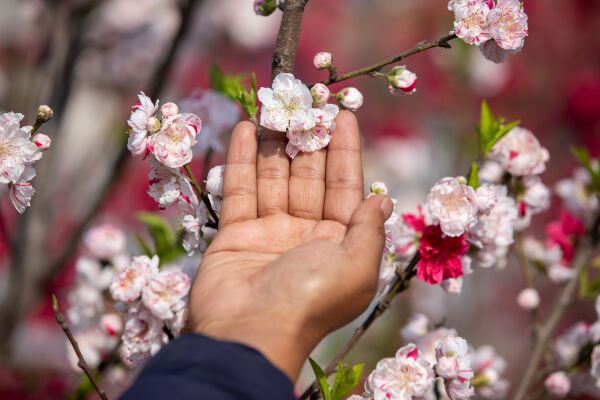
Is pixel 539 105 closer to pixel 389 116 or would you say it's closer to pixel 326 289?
pixel 389 116

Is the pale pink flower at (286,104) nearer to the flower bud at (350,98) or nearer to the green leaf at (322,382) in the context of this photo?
the flower bud at (350,98)

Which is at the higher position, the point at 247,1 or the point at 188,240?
the point at 247,1

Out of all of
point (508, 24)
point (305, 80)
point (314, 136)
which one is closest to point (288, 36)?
point (314, 136)

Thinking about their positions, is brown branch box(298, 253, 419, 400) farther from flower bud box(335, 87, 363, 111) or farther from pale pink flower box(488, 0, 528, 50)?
pale pink flower box(488, 0, 528, 50)

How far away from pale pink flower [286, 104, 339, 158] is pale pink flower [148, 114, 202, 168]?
8.3 inches

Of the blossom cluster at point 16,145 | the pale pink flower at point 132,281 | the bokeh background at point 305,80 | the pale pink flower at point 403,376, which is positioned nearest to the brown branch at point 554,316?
the pale pink flower at point 403,376

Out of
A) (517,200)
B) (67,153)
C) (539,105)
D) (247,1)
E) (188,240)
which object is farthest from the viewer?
(67,153)

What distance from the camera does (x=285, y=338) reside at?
1023 mm

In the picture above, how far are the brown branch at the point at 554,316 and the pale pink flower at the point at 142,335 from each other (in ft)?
3.15

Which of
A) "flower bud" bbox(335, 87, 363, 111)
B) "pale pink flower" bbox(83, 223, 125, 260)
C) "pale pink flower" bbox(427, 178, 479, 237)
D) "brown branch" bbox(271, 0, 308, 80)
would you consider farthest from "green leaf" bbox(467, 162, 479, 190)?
"pale pink flower" bbox(83, 223, 125, 260)

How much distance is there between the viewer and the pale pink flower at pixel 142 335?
4.19 ft

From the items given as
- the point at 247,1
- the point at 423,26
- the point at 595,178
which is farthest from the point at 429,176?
the point at 595,178

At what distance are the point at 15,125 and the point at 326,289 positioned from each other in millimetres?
659

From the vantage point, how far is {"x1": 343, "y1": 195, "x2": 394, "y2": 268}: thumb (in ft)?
3.62
